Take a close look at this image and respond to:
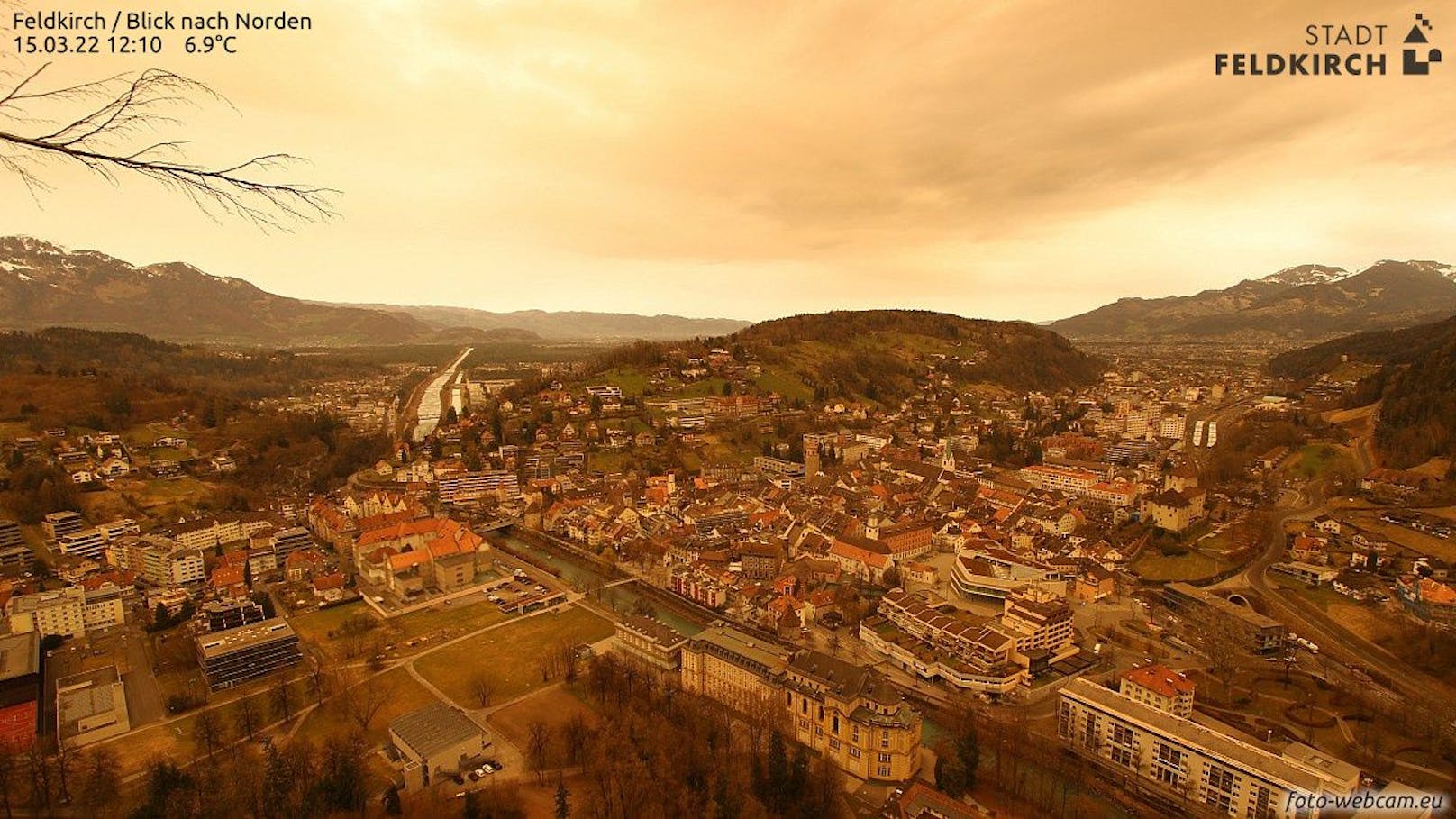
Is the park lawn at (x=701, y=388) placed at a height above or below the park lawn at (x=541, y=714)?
above

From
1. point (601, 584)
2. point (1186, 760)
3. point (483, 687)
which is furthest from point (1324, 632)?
point (483, 687)

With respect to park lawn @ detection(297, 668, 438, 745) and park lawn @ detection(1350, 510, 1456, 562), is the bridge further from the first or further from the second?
park lawn @ detection(1350, 510, 1456, 562)

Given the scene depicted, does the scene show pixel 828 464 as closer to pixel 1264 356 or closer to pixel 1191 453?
pixel 1191 453

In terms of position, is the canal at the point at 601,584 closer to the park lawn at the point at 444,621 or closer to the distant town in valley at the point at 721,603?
the distant town in valley at the point at 721,603

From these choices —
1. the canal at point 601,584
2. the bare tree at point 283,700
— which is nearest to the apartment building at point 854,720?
the canal at point 601,584

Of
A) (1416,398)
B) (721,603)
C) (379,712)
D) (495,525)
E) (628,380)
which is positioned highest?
(628,380)

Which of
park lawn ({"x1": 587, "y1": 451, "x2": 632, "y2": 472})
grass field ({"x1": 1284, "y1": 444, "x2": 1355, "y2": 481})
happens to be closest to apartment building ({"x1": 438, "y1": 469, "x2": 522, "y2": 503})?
park lawn ({"x1": 587, "y1": 451, "x2": 632, "y2": 472})

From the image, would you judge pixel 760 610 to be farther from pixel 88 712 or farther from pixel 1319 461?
pixel 1319 461
